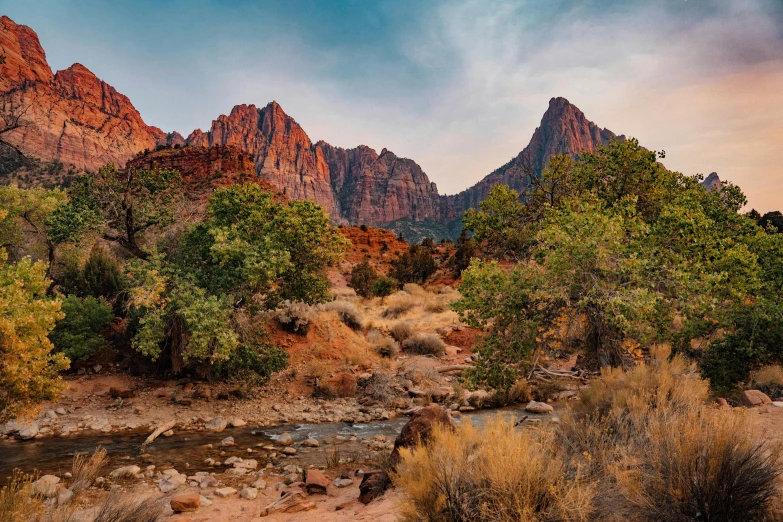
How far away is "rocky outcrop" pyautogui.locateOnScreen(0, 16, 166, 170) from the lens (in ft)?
311

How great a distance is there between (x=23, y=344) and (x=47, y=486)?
239cm

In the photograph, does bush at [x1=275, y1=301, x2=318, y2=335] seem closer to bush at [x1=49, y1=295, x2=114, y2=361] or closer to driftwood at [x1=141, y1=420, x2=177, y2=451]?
bush at [x1=49, y1=295, x2=114, y2=361]

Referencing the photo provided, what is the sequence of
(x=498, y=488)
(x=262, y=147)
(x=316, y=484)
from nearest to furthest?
(x=498, y=488)
(x=316, y=484)
(x=262, y=147)

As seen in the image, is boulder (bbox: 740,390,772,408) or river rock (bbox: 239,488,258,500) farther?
boulder (bbox: 740,390,772,408)

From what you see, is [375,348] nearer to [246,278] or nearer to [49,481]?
[246,278]

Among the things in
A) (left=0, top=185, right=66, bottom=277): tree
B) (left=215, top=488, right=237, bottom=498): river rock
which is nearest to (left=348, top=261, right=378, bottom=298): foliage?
(left=0, top=185, right=66, bottom=277): tree

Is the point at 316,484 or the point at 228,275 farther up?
the point at 228,275

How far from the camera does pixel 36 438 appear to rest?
9.90 meters

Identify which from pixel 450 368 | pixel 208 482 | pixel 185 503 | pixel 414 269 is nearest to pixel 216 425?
pixel 208 482

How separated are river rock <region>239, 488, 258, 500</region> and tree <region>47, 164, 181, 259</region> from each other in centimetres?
889

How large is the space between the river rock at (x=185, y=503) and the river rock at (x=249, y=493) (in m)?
0.84

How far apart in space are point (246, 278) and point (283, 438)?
4.58m

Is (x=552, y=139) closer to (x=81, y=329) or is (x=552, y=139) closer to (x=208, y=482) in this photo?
(x=81, y=329)

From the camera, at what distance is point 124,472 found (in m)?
7.71
